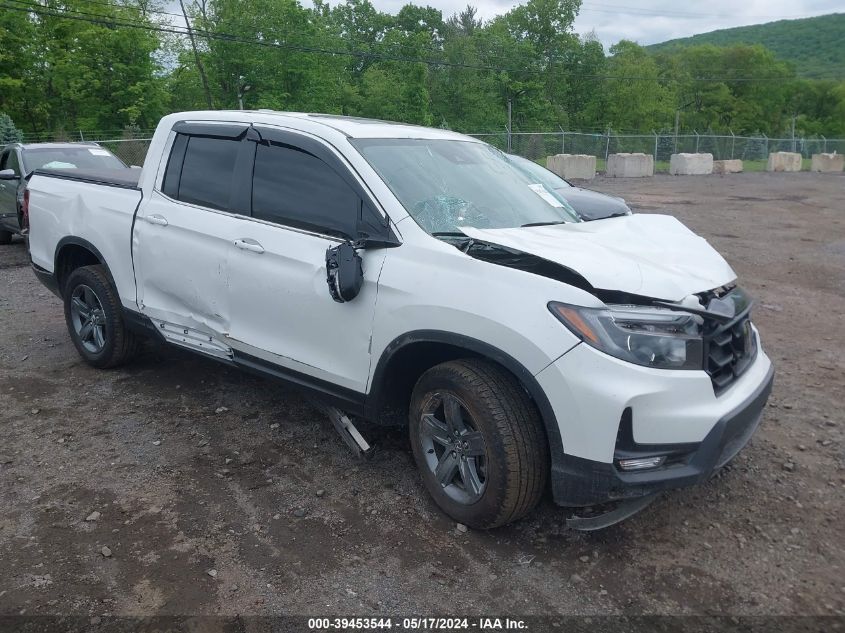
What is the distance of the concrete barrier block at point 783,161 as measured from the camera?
42625 millimetres

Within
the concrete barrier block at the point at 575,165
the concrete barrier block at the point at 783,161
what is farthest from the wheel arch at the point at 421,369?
the concrete barrier block at the point at 783,161

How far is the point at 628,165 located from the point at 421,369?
32901mm

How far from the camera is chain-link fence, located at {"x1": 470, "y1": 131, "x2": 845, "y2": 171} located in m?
33.9

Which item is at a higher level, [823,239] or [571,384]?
[571,384]

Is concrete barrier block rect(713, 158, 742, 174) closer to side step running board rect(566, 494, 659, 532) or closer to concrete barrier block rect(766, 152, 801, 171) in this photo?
concrete barrier block rect(766, 152, 801, 171)

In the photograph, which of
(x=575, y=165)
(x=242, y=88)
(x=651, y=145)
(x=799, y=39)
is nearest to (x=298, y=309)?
(x=575, y=165)

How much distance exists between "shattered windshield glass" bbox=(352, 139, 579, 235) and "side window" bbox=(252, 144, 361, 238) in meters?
0.24

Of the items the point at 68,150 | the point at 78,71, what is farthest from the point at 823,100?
the point at 68,150

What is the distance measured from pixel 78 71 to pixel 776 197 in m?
33.1

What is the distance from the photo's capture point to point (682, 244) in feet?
12.4

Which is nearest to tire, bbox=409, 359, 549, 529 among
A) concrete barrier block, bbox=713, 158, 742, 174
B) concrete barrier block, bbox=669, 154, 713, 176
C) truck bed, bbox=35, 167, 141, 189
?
truck bed, bbox=35, 167, 141, 189

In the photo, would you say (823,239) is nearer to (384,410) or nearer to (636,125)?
(384,410)

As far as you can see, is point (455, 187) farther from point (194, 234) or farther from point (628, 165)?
point (628, 165)

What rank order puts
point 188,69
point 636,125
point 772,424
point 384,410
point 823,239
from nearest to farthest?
point 384,410 < point 772,424 < point 823,239 < point 188,69 < point 636,125
